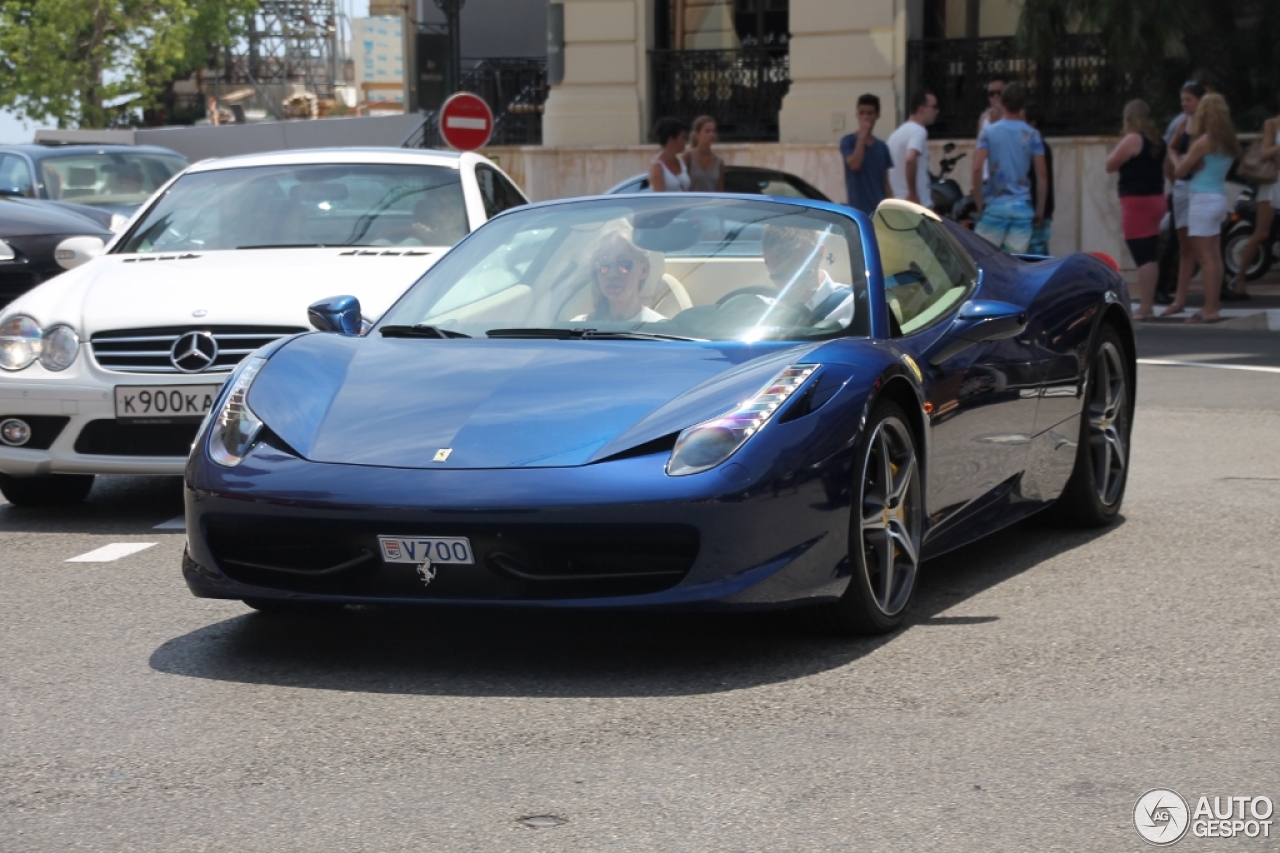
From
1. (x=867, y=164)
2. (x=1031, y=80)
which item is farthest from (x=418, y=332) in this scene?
(x=1031, y=80)

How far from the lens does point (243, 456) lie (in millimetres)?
5262

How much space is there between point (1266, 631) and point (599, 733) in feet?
6.82

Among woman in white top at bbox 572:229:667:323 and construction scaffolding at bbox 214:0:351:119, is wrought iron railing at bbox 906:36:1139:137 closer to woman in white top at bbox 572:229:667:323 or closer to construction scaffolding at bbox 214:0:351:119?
woman in white top at bbox 572:229:667:323

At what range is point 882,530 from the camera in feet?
17.8

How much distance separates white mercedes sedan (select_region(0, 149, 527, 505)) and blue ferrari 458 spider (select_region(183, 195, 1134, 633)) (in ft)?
5.04

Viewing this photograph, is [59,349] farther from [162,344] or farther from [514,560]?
[514,560]

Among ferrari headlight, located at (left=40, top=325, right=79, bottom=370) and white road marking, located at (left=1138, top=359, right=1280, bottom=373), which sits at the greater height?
ferrari headlight, located at (left=40, top=325, right=79, bottom=370)

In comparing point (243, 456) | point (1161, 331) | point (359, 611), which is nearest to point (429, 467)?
point (243, 456)

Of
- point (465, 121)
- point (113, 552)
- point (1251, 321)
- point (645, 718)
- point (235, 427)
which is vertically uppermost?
point (465, 121)

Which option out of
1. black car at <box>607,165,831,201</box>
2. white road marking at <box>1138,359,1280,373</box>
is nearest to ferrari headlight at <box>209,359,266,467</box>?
white road marking at <box>1138,359,1280,373</box>

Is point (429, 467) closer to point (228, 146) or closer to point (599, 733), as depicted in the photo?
point (599, 733)

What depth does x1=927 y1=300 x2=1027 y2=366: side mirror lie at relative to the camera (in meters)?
6.10

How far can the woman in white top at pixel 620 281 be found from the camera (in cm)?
589

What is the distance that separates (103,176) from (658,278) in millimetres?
13334
